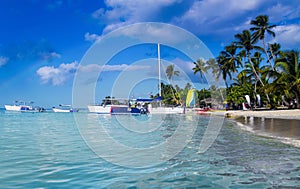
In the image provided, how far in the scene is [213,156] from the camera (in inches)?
347

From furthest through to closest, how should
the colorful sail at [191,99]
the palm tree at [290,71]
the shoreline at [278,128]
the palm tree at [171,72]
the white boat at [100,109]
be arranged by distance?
the palm tree at [171,72] → the colorful sail at [191,99] → the white boat at [100,109] → the palm tree at [290,71] → the shoreline at [278,128]

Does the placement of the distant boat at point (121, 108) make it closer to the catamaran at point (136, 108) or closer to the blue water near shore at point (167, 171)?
the catamaran at point (136, 108)

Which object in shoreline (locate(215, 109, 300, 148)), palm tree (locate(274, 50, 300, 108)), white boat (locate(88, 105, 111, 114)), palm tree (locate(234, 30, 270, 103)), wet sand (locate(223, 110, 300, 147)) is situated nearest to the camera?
shoreline (locate(215, 109, 300, 148))

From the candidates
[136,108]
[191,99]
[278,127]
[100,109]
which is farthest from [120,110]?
[278,127]

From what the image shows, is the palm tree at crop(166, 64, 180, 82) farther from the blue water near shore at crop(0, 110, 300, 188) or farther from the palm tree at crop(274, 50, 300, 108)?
the blue water near shore at crop(0, 110, 300, 188)

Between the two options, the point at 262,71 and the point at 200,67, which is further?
the point at 200,67

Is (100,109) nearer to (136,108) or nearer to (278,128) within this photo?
(136,108)

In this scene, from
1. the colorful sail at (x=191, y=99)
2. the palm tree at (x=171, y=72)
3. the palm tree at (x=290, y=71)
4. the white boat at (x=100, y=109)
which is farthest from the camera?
the palm tree at (x=171, y=72)

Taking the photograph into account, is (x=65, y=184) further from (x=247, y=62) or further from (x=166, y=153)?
(x=247, y=62)

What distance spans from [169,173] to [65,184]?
239 centimetres

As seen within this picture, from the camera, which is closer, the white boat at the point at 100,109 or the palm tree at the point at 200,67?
the white boat at the point at 100,109

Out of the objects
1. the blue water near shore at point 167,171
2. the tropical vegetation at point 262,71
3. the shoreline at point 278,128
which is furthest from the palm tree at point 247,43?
the blue water near shore at point 167,171

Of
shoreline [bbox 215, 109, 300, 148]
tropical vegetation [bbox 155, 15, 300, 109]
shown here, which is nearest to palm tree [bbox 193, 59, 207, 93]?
tropical vegetation [bbox 155, 15, 300, 109]

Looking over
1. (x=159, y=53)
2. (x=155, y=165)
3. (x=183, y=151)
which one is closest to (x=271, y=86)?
(x=159, y=53)
